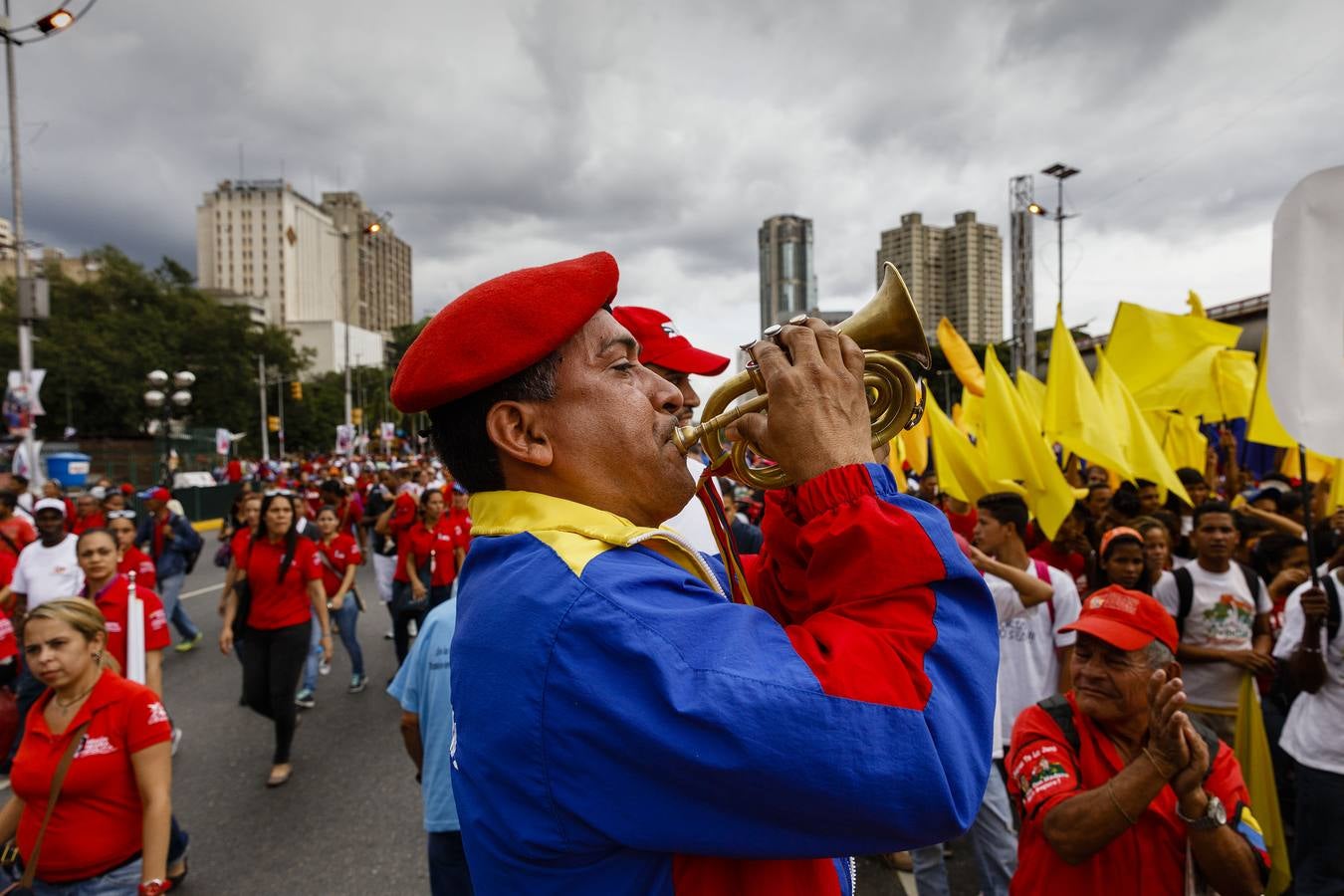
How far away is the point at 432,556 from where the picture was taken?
7.60 meters

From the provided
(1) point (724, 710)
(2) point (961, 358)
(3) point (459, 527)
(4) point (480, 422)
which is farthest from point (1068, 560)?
(1) point (724, 710)

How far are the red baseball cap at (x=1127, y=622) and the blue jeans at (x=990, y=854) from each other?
1.46 metres

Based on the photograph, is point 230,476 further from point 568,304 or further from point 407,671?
point 568,304

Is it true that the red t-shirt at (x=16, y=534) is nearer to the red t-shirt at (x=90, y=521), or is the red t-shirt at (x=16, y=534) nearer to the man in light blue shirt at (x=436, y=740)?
the red t-shirt at (x=90, y=521)

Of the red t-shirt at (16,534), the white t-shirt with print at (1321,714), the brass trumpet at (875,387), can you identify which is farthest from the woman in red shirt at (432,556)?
the brass trumpet at (875,387)

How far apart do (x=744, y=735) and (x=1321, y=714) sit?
4.08 metres

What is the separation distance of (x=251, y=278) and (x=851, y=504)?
421 ft

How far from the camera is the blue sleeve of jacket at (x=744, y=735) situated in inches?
37.5

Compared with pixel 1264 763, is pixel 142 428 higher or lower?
higher

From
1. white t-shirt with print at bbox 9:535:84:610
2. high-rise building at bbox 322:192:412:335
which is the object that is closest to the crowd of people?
white t-shirt with print at bbox 9:535:84:610

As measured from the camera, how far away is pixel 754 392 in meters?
1.48

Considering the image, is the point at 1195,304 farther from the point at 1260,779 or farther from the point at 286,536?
the point at 286,536

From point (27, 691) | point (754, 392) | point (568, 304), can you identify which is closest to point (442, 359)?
point (568, 304)

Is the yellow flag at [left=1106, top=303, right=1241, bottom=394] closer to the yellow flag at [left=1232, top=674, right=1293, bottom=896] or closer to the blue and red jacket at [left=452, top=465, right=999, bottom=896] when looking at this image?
the yellow flag at [left=1232, top=674, right=1293, bottom=896]
